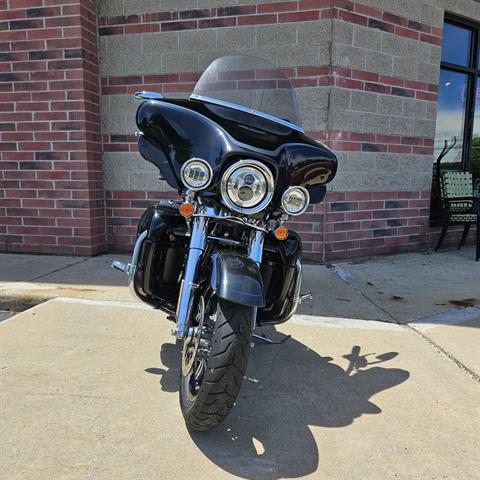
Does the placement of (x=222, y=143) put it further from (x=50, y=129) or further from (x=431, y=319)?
(x=50, y=129)

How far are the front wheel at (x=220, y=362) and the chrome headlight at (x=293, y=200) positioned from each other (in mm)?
520

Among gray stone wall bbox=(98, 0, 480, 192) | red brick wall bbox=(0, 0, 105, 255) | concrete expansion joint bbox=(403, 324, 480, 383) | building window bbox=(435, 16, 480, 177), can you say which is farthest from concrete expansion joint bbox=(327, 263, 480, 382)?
red brick wall bbox=(0, 0, 105, 255)

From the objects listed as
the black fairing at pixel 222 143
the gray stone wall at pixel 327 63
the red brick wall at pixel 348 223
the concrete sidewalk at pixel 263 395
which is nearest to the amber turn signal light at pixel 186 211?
the black fairing at pixel 222 143

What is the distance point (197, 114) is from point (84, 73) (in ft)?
11.2

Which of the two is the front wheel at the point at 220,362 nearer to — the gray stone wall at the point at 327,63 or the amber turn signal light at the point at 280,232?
the amber turn signal light at the point at 280,232

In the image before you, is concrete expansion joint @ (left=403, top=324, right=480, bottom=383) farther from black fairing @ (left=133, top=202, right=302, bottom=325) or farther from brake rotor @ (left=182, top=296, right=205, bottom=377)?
brake rotor @ (left=182, top=296, right=205, bottom=377)

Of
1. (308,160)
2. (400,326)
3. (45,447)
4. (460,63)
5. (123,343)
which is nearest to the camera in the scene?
(45,447)

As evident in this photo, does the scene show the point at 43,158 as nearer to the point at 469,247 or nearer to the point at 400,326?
the point at 400,326

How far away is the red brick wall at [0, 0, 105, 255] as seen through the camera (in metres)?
4.93

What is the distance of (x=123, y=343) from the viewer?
2902mm

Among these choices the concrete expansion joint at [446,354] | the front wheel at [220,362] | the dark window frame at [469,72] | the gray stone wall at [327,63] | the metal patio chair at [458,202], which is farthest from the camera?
the dark window frame at [469,72]

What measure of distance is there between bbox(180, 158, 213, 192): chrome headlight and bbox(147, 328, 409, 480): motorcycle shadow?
1115 millimetres

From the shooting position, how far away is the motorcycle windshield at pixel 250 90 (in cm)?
234

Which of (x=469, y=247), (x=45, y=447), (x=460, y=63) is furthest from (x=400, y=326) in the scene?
(x=460, y=63)
